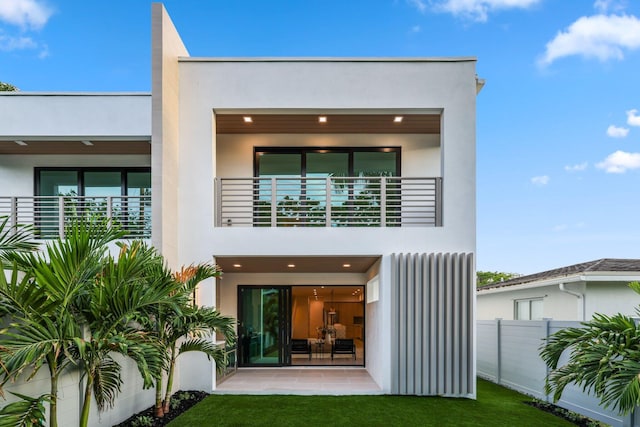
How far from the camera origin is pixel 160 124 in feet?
26.2

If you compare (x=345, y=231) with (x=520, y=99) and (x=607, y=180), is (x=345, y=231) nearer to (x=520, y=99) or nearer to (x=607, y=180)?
(x=520, y=99)

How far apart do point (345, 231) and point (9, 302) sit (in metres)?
5.71

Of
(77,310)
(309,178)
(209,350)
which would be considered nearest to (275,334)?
(209,350)

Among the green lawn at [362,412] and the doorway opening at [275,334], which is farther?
the doorway opening at [275,334]

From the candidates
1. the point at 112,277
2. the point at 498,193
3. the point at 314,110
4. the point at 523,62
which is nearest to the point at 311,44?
the point at 523,62

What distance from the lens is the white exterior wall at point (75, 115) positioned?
9438 mm

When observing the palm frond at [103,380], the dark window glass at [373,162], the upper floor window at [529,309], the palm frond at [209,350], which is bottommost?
the upper floor window at [529,309]

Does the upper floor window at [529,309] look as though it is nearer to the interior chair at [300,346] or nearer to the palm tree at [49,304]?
the interior chair at [300,346]

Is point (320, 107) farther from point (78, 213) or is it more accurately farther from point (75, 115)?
point (78, 213)

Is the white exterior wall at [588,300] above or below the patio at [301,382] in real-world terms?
above

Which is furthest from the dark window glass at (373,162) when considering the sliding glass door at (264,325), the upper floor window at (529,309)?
the upper floor window at (529,309)

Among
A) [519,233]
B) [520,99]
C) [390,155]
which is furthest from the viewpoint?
[519,233]

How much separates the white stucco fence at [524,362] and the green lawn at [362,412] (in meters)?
0.45

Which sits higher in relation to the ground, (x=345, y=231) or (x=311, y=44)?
(x=311, y=44)
